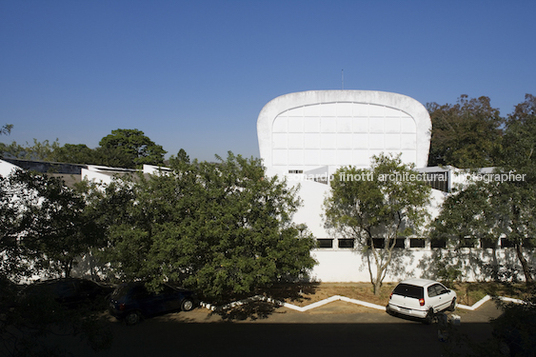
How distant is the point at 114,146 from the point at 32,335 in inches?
2332

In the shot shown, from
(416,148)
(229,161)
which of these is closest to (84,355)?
(229,161)

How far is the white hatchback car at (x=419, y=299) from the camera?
11.1 m

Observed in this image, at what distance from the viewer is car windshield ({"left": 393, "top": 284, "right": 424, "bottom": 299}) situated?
1137cm

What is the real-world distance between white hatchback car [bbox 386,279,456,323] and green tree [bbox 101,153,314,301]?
344 centimetres

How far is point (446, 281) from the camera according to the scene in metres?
15.2

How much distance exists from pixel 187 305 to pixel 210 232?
430 centimetres

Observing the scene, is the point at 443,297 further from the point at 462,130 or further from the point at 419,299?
the point at 462,130

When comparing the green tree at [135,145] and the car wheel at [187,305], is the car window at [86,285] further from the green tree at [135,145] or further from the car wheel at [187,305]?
the green tree at [135,145]

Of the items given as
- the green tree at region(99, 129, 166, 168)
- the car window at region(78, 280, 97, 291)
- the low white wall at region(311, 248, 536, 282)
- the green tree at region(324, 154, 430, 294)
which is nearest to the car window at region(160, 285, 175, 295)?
the car window at region(78, 280, 97, 291)

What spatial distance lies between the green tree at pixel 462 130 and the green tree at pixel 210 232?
25426mm

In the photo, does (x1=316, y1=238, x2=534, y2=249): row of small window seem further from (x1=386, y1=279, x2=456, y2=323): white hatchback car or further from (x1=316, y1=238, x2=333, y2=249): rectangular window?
(x1=386, y1=279, x2=456, y2=323): white hatchback car

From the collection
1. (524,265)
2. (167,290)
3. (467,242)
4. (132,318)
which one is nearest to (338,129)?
(467,242)

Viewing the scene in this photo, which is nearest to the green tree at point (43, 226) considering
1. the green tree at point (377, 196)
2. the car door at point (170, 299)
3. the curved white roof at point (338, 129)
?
the car door at point (170, 299)

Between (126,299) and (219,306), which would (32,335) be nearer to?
(126,299)
